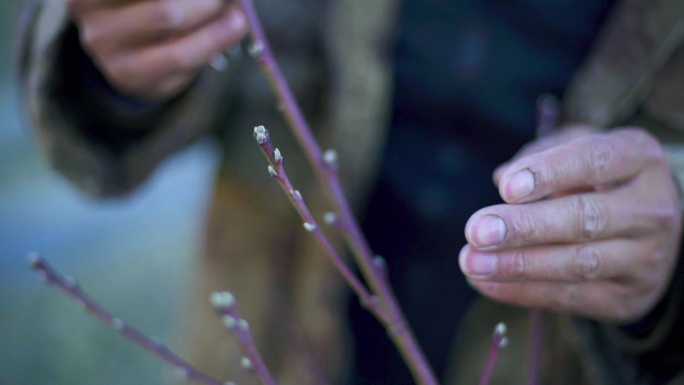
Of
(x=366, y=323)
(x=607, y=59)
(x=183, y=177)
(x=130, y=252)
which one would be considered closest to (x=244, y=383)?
(x=366, y=323)

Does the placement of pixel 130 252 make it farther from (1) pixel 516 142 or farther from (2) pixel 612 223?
(2) pixel 612 223

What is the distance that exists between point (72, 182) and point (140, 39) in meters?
0.34

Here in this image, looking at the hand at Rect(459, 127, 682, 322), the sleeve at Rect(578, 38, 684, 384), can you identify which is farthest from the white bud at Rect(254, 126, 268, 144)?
the sleeve at Rect(578, 38, 684, 384)

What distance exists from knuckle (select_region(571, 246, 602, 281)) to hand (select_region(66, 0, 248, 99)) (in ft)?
1.28

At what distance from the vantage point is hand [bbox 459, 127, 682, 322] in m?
0.52

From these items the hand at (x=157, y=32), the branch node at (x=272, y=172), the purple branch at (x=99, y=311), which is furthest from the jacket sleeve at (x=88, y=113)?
the branch node at (x=272, y=172)

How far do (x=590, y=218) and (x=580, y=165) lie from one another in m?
0.04

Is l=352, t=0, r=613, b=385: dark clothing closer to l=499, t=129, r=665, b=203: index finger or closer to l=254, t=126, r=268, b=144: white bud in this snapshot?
l=499, t=129, r=665, b=203: index finger

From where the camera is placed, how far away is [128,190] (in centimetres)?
104

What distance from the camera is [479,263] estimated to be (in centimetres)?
53

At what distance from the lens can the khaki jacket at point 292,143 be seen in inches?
33.1

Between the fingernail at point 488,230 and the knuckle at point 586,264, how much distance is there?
11cm

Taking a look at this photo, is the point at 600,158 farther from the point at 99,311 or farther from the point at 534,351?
the point at 99,311

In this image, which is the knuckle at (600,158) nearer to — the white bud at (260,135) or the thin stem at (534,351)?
the thin stem at (534,351)
